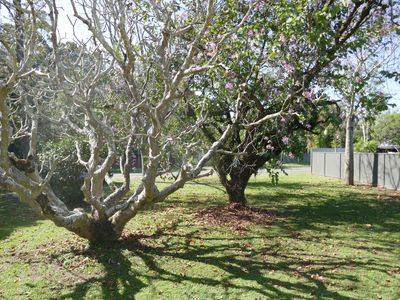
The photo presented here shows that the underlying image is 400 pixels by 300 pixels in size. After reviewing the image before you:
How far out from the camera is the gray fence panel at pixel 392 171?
16.5 meters

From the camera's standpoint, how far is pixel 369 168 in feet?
61.9

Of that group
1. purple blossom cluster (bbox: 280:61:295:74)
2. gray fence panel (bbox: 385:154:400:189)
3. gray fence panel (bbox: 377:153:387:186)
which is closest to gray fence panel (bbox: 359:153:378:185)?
gray fence panel (bbox: 377:153:387:186)


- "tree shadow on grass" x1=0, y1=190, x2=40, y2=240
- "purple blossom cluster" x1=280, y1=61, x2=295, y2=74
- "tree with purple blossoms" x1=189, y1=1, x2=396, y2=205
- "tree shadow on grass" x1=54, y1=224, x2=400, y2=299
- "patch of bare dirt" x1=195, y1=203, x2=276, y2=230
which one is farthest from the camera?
"tree shadow on grass" x1=0, y1=190, x2=40, y2=240

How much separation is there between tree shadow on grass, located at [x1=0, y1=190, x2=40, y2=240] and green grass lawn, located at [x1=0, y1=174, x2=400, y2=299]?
0.04 metres

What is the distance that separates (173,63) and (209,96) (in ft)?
4.94

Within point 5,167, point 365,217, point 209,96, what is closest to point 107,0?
point 5,167

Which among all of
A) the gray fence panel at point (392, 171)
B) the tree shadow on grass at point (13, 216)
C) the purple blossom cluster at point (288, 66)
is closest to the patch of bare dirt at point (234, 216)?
the purple blossom cluster at point (288, 66)

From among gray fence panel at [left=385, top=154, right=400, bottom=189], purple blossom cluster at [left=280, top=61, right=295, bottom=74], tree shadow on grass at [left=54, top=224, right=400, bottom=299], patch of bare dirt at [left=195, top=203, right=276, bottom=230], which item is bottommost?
tree shadow on grass at [left=54, top=224, right=400, bottom=299]

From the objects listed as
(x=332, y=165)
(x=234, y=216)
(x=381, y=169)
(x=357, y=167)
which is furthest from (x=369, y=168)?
(x=234, y=216)

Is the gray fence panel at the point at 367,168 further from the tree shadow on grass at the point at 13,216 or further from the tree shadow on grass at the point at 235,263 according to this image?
the tree shadow on grass at the point at 13,216

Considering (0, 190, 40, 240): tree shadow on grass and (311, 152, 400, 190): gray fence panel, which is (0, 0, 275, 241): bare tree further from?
(311, 152, 400, 190): gray fence panel

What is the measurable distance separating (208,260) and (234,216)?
350cm

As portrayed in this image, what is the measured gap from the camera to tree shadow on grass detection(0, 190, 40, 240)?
9.30 meters

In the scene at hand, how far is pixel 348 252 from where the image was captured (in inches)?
276
